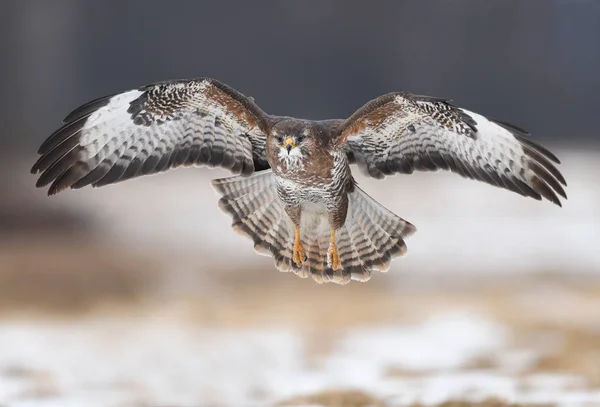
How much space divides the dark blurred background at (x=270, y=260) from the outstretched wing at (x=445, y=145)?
407cm

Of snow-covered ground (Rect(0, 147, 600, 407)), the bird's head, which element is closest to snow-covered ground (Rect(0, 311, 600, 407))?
snow-covered ground (Rect(0, 147, 600, 407))

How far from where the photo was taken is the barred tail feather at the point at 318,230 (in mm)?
5035

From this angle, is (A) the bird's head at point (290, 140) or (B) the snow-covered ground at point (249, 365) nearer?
(A) the bird's head at point (290, 140)

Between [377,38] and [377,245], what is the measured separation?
28.1 feet

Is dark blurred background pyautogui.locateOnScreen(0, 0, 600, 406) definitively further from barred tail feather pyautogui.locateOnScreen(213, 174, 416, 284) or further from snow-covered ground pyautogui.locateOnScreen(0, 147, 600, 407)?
barred tail feather pyautogui.locateOnScreen(213, 174, 416, 284)

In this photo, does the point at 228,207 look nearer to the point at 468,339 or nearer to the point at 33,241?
A: the point at 468,339

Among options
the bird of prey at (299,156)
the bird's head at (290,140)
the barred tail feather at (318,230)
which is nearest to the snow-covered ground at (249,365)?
the barred tail feather at (318,230)

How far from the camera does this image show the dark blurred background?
29.9 ft

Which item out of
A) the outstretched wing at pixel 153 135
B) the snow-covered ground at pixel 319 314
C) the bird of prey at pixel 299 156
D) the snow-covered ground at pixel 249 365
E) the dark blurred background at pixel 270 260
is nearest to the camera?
the bird of prey at pixel 299 156

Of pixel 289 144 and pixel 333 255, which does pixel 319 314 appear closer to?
pixel 333 255

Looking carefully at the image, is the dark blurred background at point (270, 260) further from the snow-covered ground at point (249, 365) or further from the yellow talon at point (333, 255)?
the yellow talon at point (333, 255)

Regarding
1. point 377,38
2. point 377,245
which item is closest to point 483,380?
point 377,245

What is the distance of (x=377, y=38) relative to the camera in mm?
13250

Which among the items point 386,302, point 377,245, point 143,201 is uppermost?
point 143,201
